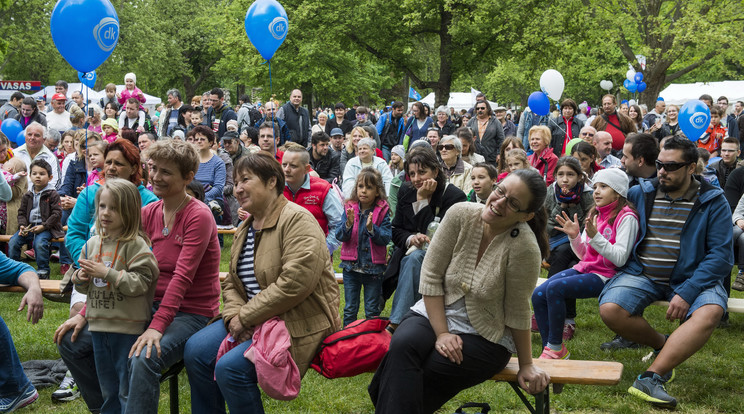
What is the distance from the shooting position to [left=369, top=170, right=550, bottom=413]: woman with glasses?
3.46 meters

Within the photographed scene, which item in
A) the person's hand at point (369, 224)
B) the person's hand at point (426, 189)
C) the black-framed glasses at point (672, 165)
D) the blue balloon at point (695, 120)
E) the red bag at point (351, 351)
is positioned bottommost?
the red bag at point (351, 351)

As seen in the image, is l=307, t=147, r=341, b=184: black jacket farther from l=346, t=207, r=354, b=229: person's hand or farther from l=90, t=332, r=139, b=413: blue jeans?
l=90, t=332, r=139, b=413: blue jeans

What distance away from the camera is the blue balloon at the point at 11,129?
11.9 meters

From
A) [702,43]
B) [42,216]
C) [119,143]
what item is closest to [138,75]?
[702,43]

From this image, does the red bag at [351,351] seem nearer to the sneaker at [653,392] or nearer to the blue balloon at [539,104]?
the sneaker at [653,392]

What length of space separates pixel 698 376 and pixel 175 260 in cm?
390

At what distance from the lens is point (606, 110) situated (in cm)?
1059

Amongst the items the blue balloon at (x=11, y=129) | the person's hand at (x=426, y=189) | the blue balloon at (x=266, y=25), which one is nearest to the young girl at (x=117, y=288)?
the person's hand at (x=426, y=189)

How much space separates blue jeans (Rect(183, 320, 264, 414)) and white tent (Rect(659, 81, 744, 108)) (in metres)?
30.6

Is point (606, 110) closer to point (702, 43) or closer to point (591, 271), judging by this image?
point (591, 271)

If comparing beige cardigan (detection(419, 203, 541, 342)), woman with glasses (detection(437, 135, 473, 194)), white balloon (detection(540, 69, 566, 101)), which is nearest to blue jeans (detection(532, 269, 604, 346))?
beige cardigan (detection(419, 203, 541, 342))

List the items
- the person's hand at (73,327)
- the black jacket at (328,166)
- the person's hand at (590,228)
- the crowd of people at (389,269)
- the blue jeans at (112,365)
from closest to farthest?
the crowd of people at (389,269) → the blue jeans at (112,365) → the person's hand at (73,327) → the person's hand at (590,228) → the black jacket at (328,166)

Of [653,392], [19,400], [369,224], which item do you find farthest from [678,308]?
[19,400]

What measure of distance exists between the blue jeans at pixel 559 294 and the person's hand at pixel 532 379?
5.11 feet
